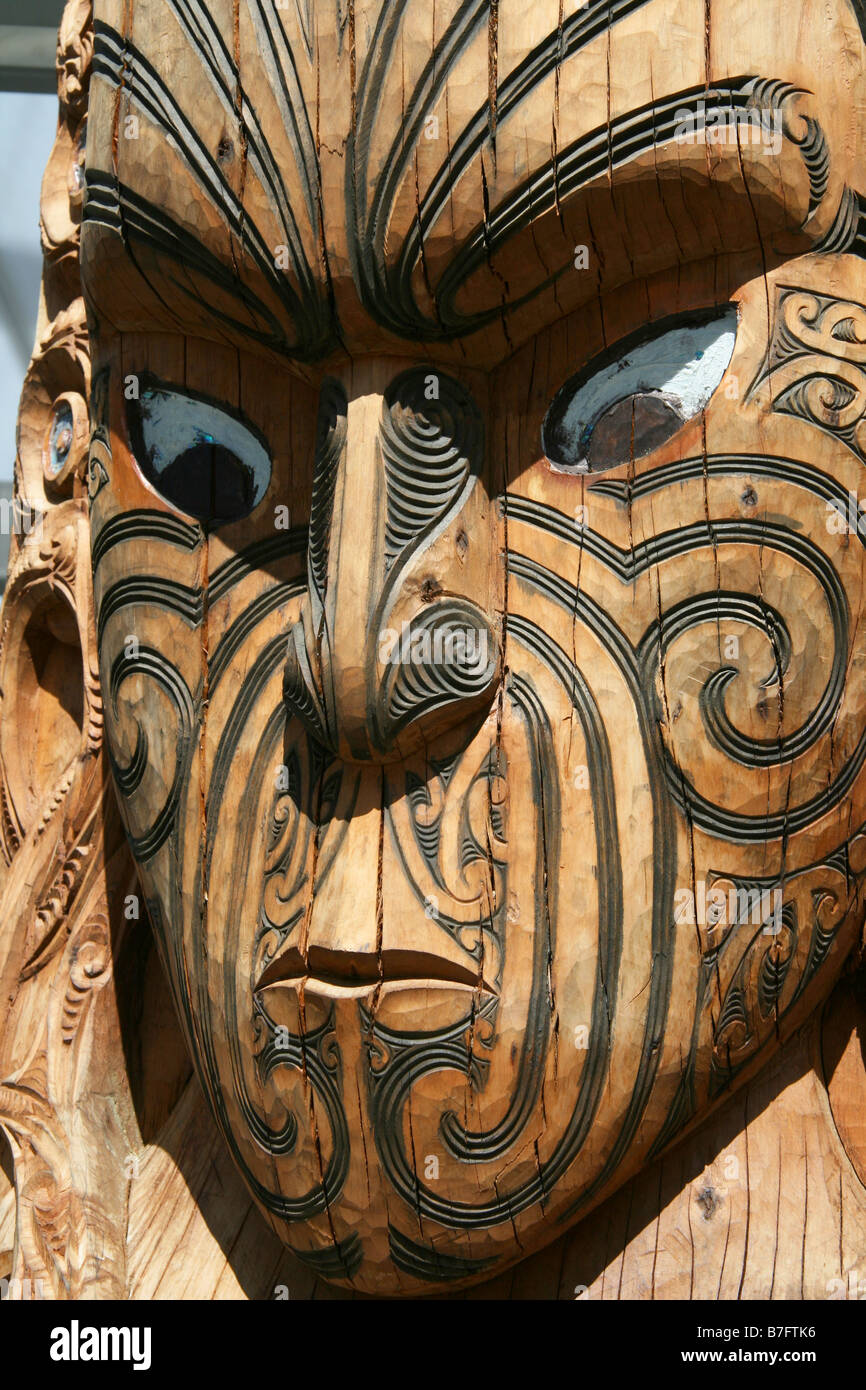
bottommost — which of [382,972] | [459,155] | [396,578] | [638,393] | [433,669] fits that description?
[382,972]

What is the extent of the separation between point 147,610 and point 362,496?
0.45 meters

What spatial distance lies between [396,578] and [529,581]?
191 millimetres

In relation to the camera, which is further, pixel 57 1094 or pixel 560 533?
pixel 57 1094

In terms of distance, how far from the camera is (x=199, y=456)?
265 cm

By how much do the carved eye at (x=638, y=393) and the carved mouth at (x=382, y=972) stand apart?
0.68 meters

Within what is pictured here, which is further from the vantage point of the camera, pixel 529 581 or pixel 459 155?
pixel 529 581

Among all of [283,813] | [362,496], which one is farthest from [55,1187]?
[362,496]

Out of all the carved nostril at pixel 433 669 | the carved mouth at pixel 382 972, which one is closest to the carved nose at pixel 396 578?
the carved nostril at pixel 433 669

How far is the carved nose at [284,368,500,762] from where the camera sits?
2373mm

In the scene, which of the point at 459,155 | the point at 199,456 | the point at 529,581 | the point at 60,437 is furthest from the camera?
the point at 60,437

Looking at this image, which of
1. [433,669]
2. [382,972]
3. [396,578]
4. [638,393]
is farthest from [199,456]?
[382,972]

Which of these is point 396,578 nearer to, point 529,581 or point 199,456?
point 529,581
